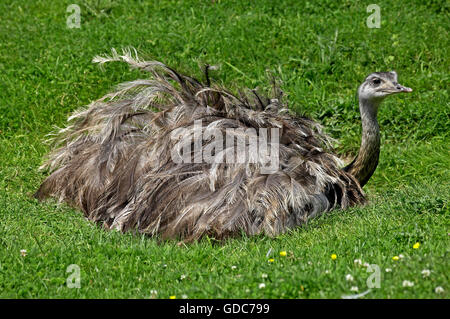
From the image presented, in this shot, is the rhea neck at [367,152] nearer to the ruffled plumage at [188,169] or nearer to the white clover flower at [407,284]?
the ruffled plumage at [188,169]

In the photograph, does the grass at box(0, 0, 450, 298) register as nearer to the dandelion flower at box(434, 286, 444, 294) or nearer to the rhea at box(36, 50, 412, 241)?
the dandelion flower at box(434, 286, 444, 294)

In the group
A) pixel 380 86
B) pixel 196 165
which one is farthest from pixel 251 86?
pixel 196 165

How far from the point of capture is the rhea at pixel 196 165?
21.4ft

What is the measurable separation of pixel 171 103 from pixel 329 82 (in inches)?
119

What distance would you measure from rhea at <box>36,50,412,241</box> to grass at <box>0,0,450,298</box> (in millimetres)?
191

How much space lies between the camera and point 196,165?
22.2ft

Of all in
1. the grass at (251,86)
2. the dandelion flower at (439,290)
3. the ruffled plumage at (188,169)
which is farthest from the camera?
the ruffled plumage at (188,169)

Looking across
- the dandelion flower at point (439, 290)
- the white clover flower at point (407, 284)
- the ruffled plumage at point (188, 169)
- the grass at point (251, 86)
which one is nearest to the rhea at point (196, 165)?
the ruffled plumage at point (188, 169)

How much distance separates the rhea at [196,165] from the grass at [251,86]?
0.19 meters

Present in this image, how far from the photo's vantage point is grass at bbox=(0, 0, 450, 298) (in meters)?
5.21

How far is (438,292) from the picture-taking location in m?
4.57

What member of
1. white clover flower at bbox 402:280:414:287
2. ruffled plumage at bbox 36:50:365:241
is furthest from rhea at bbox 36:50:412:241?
white clover flower at bbox 402:280:414:287

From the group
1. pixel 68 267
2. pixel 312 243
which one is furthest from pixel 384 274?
pixel 68 267
